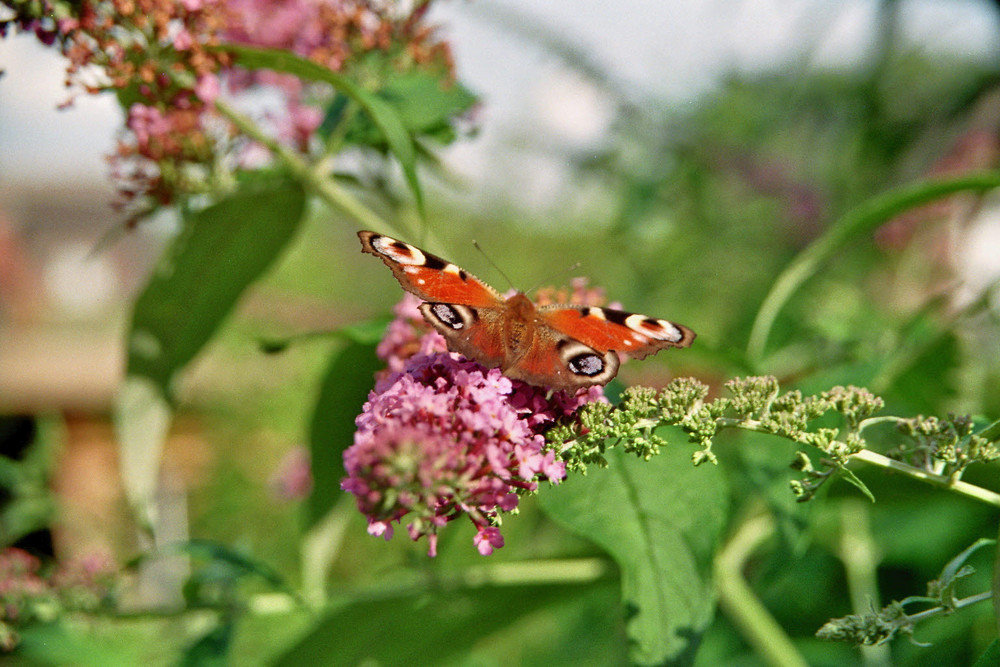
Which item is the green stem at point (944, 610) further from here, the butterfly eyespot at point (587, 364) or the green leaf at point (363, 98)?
the green leaf at point (363, 98)

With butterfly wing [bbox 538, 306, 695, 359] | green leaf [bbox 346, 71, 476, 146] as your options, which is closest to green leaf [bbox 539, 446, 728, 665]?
butterfly wing [bbox 538, 306, 695, 359]

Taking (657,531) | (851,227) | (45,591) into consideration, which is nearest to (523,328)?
(657,531)

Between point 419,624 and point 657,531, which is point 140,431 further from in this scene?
point 657,531

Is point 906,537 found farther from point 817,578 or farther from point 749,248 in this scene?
point 749,248

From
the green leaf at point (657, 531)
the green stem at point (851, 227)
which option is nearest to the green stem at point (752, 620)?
the green leaf at point (657, 531)

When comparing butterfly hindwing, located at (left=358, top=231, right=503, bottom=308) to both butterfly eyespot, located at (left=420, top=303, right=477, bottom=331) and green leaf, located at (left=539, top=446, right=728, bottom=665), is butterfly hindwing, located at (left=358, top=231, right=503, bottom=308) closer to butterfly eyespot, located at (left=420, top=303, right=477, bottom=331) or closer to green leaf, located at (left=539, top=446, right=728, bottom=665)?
butterfly eyespot, located at (left=420, top=303, right=477, bottom=331)
